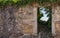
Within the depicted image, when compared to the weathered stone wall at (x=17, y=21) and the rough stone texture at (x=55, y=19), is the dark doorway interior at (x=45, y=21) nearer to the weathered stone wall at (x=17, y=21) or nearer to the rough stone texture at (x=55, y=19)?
the rough stone texture at (x=55, y=19)

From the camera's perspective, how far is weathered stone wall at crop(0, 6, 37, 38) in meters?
6.08

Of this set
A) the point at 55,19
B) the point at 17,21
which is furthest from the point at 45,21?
the point at 17,21

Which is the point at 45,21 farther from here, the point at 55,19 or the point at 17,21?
the point at 17,21

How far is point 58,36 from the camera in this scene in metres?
6.08

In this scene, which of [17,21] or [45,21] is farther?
[45,21]

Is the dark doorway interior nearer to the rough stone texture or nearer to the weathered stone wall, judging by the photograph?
the rough stone texture

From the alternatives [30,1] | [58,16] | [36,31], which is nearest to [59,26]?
[58,16]

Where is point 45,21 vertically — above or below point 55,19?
below

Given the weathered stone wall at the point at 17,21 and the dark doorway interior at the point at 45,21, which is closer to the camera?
the weathered stone wall at the point at 17,21

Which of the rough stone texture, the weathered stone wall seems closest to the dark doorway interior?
the rough stone texture

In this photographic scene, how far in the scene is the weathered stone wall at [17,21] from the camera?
6078mm

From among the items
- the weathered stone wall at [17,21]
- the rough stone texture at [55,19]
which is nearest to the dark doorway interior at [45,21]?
the rough stone texture at [55,19]

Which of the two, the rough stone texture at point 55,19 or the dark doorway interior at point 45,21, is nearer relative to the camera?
the rough stone texture at point 55,19

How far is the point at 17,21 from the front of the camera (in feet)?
20.1
